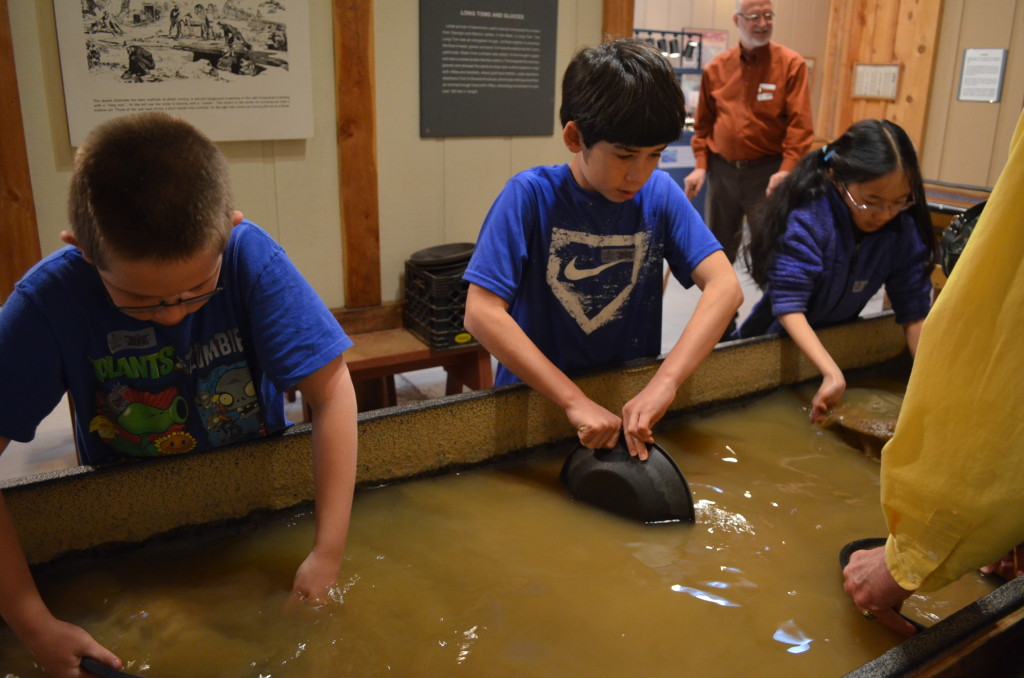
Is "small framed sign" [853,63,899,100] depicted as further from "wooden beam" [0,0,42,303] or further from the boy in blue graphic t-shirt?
the boy in blue graphic t-shirt

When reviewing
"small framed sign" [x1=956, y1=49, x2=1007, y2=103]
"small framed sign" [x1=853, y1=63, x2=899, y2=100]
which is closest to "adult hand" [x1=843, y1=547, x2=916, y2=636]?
"small framed sign" [x1=956, y1=49, x2=1007, y2=103]

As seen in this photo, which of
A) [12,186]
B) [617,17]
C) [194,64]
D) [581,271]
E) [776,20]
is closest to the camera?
[581,271]

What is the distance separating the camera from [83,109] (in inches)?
98.5

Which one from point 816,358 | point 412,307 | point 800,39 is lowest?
point 412,307

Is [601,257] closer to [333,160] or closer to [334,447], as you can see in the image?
[334,447]

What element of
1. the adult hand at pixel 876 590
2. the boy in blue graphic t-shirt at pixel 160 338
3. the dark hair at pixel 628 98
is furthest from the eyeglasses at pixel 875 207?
the boy in blue graphic t-shirt at pixel 160 338

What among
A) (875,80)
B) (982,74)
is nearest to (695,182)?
(982,74)

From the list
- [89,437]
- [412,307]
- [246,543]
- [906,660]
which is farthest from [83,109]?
[906,660]

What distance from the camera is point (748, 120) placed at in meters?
3.95

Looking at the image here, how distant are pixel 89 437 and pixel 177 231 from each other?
44 cm

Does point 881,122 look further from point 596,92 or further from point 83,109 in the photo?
point 83,109

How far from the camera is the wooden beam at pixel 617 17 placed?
338 cm

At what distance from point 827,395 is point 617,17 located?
226 centimetres

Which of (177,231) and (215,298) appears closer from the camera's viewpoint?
(177,231)
